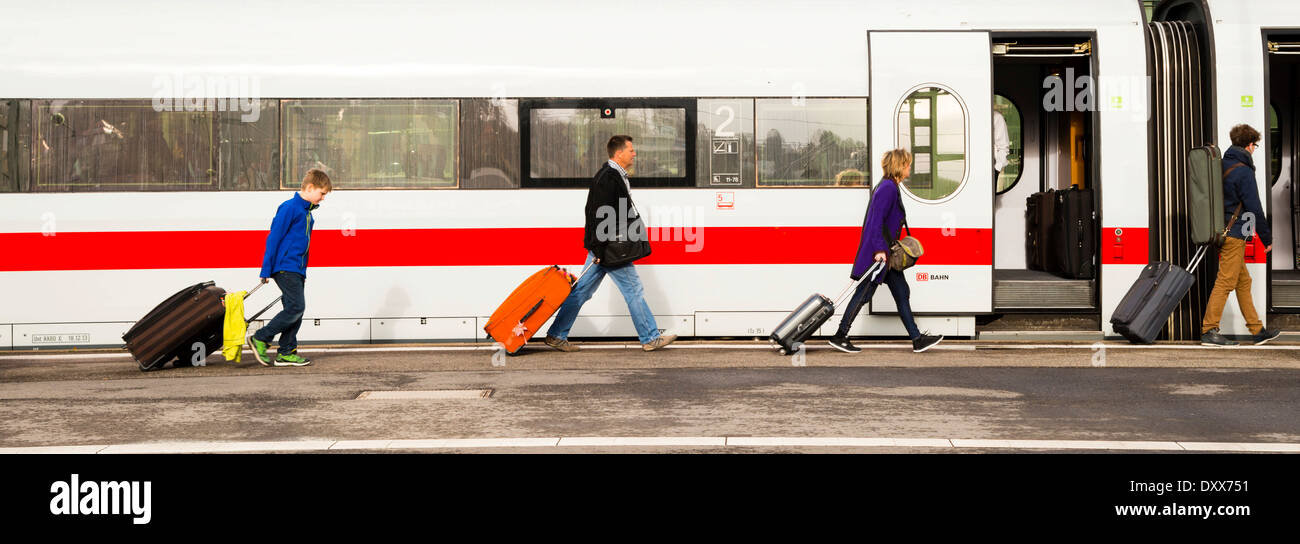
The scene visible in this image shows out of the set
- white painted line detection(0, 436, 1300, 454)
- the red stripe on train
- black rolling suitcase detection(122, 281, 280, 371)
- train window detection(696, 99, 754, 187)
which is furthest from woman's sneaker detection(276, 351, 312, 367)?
train window detection(696, 99, 754, 187)

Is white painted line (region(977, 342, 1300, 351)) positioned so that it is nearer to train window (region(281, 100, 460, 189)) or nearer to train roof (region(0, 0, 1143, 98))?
train roof (region(0, 0, 1143, 98))

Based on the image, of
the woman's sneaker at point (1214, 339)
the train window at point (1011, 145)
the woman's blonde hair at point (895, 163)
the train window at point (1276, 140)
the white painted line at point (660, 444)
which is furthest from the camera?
the train window at point (1276, 140)

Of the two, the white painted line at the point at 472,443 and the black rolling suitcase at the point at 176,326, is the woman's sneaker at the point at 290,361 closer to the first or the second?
the black rolling suitcase at the point at 176,326

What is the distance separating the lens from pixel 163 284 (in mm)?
11445

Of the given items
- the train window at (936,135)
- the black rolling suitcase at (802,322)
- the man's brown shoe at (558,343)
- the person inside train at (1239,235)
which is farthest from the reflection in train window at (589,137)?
the person inside train at (1239,235)

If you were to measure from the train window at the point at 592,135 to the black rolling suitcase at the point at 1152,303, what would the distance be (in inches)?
152

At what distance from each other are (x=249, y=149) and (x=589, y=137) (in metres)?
2.98

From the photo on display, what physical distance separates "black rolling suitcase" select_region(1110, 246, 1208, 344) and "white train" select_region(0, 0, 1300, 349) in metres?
0.47

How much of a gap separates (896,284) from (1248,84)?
146 inches

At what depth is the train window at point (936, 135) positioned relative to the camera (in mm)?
11578

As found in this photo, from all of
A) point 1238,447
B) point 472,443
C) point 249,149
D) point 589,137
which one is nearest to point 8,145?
point 249,149

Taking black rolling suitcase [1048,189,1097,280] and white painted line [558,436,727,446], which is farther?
black rolling suitcase [1048,189,1097,280]

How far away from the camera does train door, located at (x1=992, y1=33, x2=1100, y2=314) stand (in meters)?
11.8

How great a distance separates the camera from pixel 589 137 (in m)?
11.5
